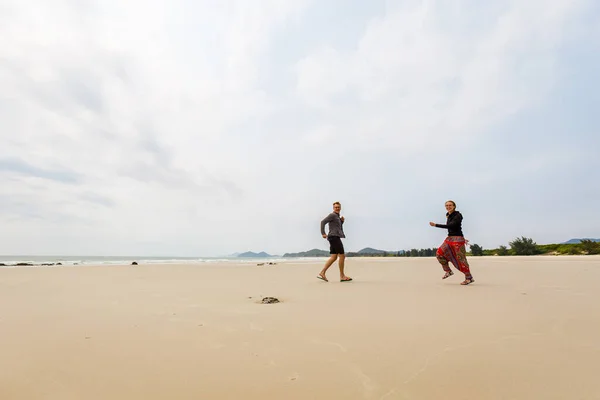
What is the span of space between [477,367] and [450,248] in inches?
202

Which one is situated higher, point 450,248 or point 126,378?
point 450,248

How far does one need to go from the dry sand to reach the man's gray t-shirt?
137 inches

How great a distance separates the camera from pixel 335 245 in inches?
296

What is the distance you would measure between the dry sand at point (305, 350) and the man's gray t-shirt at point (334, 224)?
349 centimetres

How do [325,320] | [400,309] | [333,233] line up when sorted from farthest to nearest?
[333,233] → [400,309] → [325,320]

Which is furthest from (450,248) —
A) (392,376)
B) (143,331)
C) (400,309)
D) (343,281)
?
(143,331)

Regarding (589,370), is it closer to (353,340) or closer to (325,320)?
(353,340)

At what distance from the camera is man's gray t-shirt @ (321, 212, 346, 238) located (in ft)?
25.1

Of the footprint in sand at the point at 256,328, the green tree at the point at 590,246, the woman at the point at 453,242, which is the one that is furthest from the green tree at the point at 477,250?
the footprint in sand at the point at 256,328

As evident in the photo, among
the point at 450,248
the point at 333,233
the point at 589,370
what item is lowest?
the point at 589,370

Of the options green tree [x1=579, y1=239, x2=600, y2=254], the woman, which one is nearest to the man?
the woman

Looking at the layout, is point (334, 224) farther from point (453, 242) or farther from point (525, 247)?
point (525, 247)

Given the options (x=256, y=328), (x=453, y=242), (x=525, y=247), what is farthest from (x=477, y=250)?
(x=256, y=328)

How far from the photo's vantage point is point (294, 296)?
491cm
